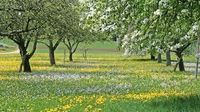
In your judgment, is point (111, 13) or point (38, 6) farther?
point (38, 6)

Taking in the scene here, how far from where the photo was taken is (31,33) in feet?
154

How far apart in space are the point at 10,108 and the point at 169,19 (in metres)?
6.69

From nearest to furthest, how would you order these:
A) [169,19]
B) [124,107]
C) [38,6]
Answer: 1. [124,107]
2. [169,19]
3. [38,6]

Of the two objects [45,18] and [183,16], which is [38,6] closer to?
[45,18]

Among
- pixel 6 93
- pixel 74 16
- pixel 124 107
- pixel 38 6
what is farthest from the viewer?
pixel 74 16

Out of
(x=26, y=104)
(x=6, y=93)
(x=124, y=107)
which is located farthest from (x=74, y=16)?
(x=124, y=107)

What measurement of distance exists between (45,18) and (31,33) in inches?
504

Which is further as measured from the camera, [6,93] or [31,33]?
[31,33]

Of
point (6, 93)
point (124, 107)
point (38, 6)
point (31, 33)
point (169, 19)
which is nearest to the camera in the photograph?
point (124, 107)

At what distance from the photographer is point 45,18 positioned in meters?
34.3

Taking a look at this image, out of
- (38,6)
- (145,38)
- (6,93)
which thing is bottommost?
(6,93)

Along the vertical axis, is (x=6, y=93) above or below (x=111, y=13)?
below

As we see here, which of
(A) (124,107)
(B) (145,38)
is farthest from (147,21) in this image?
(A) (124,107)

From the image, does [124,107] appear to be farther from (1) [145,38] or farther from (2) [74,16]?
(2) [74,16]
